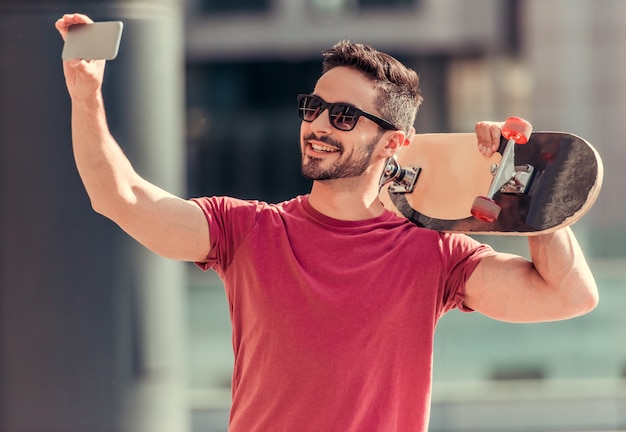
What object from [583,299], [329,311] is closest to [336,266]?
[329,311]

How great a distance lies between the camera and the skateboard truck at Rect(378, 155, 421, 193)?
2.58m

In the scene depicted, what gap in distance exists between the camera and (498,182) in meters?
2.42

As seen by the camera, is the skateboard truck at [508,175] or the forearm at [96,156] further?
the skateboard truck at [508,175]

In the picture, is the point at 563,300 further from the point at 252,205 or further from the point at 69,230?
the point at 69,230

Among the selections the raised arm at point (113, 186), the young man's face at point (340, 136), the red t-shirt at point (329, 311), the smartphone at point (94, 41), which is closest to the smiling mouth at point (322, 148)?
the young man's face at point (340, 136)

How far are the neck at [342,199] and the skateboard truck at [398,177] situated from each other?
0.11 meters

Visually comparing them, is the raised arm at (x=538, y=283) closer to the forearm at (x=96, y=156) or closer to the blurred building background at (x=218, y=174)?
the forearm at (x=96, y=156)

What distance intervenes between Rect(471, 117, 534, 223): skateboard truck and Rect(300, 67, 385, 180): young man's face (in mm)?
298

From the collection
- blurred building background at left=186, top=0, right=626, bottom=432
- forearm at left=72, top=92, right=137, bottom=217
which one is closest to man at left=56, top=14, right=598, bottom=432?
forearm at left=72, top=92, right=137, bottom=217

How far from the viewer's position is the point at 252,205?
242 centimetres

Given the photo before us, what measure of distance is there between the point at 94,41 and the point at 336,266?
0.72 metres

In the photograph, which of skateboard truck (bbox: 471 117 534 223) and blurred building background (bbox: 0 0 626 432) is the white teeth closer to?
skateboard truck (bbox: 471 117 534 223)

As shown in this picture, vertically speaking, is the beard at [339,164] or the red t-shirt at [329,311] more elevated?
the beard at [339,164]

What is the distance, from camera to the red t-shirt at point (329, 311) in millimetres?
2248
